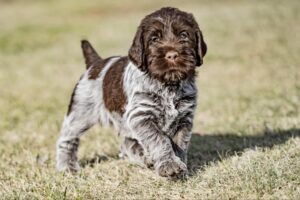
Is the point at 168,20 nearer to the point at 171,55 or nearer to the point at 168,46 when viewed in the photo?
the point at 168,46

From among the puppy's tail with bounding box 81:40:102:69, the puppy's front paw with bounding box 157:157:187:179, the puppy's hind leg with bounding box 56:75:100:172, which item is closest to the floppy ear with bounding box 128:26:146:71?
the puppy's front paw with bounding box 157:157:187:179

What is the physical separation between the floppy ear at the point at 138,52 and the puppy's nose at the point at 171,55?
45 centimetres

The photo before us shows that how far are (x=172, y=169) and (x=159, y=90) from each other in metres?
0.94

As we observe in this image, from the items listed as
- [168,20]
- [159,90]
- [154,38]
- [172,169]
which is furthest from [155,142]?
[168,20]

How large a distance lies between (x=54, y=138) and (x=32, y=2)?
36829 mm

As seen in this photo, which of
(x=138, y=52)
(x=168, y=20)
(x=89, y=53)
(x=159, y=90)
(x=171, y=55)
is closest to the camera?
(x=171, y=55)

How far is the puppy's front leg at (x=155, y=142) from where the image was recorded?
6.36m

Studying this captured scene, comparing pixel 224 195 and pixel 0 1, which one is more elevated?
pixel 224 195

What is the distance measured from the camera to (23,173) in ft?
25.3

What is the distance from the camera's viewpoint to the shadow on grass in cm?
797

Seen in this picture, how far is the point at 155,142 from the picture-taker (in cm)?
660

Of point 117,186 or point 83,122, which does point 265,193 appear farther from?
point 83,122

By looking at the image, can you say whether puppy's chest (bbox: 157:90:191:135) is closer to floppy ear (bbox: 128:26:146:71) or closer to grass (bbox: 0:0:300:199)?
floppy ear (bbox: 128:26:146:71)

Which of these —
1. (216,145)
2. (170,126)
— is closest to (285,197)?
(170,126)
